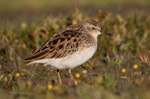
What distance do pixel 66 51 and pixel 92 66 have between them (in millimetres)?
1394

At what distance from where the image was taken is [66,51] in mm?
9656

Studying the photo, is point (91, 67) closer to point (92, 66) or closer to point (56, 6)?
point (92, 66)

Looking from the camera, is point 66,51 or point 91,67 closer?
point 66,51

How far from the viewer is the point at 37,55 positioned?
952cm

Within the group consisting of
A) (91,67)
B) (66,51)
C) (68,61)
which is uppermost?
(66,51)

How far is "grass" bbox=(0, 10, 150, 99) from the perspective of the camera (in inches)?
307

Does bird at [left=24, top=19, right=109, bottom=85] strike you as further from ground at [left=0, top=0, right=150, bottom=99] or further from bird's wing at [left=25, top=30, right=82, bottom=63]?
ground at [left=0, top=0, right=150, bottom=99]

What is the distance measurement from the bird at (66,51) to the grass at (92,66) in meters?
0.33

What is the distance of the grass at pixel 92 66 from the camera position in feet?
25.6

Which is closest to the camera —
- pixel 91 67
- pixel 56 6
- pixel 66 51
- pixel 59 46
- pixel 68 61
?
pixel 68 61

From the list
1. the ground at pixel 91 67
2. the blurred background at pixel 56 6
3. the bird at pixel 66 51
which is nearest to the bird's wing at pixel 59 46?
the bird at pixel 66 51

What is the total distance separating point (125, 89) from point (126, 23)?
5.94 metres

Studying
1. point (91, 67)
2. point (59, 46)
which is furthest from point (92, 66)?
point (59, 46)

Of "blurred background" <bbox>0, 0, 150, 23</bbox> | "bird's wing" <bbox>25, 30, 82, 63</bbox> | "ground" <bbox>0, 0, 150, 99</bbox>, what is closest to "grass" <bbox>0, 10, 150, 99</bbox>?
"ground" <bbox>0, 0, 150, 99</bbox>
